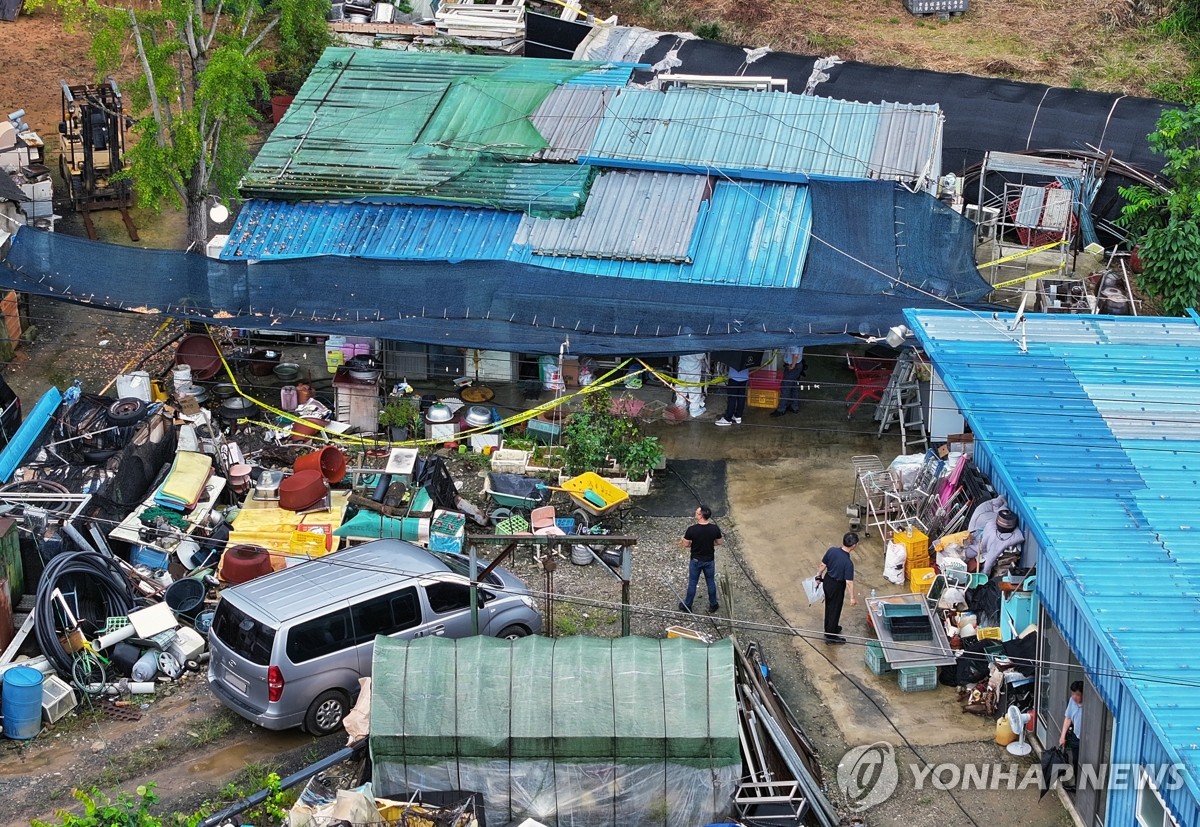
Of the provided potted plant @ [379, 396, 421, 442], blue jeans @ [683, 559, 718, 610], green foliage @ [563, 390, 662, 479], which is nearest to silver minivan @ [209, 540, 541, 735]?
blue jeans @ [683, 559, 718, 610]

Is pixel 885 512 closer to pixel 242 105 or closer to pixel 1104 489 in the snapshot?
pixel 1104 489

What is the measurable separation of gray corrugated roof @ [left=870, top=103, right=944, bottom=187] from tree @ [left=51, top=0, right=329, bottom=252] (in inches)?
392

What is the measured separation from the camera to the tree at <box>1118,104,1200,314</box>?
24250 millimetres

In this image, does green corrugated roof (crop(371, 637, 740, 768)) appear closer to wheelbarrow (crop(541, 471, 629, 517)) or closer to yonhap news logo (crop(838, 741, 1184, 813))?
yonhap news logo (crop(838, 741, 1184, 813))

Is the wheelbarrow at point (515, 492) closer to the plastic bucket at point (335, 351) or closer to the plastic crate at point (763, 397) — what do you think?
the plastic bucket at point (335, 351)

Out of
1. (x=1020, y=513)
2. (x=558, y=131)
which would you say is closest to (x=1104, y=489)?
(x=1020, y=513)

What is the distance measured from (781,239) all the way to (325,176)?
7.71m

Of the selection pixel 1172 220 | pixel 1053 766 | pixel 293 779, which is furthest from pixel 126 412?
pixel 1172 220

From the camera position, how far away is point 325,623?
52.3 ft

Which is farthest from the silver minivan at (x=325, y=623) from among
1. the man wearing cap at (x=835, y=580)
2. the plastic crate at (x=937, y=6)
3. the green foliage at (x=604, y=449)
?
the plastic crate at (x=937, y=6)

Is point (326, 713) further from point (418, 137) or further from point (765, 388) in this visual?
point (418, 137)

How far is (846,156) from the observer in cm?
2405

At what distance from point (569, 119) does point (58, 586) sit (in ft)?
39.7

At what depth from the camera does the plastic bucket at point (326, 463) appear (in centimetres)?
2038
